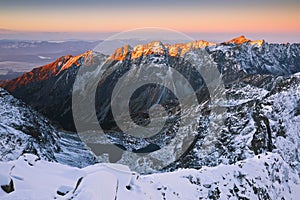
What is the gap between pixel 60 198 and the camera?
14.7m

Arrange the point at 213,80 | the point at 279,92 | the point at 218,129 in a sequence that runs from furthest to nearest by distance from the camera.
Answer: the point at 213,80 → the point at 218,129 → the point at 279,92

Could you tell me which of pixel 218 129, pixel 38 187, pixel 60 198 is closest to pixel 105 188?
pixel 60 198

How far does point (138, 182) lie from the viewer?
19812 millimetres

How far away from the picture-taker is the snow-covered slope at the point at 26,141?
158ft

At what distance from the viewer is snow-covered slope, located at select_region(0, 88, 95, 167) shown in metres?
48.1

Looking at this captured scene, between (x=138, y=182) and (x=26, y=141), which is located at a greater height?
(x=138, y=182)

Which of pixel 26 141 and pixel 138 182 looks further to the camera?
pixel 26 141

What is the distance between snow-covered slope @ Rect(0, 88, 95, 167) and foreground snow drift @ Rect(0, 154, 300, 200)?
31186 millimetres

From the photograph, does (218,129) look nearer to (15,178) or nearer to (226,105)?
(226,105)

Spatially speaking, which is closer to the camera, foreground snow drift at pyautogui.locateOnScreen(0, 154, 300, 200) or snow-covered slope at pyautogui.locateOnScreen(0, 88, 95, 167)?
foreground snow drift at pyautogui.locateOnScreen(0, 154, 300, 200)

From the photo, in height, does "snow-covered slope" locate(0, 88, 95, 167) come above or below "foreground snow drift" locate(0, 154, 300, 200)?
below

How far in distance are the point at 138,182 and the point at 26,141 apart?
137ft

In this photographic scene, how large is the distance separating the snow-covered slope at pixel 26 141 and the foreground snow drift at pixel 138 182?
102 feet

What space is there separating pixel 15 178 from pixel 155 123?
311ft
